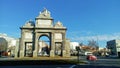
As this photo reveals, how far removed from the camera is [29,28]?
224 feet

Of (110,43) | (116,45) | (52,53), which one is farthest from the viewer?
(110,43)

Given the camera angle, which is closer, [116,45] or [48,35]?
[48,35]

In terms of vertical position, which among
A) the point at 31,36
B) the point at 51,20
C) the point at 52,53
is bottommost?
the point at 52,53

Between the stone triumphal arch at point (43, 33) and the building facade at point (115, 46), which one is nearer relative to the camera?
the stone triumphal arch at point (43, 33)

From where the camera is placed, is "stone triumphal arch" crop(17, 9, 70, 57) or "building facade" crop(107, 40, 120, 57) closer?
"stone triumphal arch" crop(17, 9, 70, 57)

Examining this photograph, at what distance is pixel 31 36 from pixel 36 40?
7.11 ft

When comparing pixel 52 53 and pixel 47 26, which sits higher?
pixel 47 26

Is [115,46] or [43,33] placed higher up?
[43,33]

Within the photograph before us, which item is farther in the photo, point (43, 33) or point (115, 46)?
point (115, 46)

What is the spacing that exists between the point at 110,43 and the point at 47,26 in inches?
3038

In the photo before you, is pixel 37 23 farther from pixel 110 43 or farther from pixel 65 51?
pixel 110 43

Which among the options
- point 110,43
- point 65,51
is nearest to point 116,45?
point 110,43

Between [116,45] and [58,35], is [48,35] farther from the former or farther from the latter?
[116,45]

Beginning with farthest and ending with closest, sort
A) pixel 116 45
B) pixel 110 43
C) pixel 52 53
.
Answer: pixel 110 43 → pixel 116 45 → pixel 52 53
